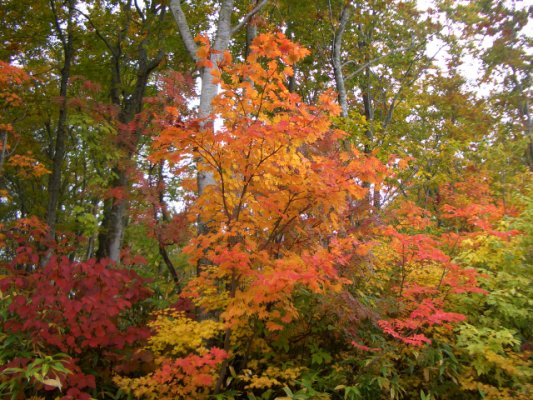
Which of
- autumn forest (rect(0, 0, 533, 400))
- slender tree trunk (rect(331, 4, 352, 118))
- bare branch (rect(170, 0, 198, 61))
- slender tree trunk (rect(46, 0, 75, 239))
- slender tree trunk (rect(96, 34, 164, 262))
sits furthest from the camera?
slender tree trunk (rect(46, 0, 75, 239))

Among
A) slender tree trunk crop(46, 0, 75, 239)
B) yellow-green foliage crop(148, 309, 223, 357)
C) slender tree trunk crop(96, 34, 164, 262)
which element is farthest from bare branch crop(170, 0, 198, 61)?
slender tree trunk crop(46, 0, 75, 239)

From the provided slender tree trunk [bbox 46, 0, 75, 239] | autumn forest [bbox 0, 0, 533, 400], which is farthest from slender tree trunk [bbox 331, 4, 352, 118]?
slender tree trunk [bbox 46, 0, 75, 239]

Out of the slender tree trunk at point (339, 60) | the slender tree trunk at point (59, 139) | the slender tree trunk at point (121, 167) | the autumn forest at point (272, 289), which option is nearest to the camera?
the autumn forest at point (272, 289)

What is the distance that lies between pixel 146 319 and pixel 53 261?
5.11 ft

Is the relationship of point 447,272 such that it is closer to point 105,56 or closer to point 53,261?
point 53,261

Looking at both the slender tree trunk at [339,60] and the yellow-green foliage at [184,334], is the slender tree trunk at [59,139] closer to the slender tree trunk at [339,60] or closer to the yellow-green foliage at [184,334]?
the slender tree trunk at [339,60]

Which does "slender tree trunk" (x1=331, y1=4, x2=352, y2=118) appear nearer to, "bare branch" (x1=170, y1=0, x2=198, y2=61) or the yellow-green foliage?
Result: "bare branch" (x1=170, y1=0, x2=198, y2=61)

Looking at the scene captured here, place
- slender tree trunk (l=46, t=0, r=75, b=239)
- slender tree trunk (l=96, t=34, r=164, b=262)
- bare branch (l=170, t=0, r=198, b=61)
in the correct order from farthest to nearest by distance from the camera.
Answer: slender tree trunk (l=46, t=0, r=75, b=239)
slender tree trunk (l=96, t=34, r=164, b=262)
bare branch (l=170, t=0, r=198, b=61)

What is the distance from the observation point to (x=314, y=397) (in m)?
3.49

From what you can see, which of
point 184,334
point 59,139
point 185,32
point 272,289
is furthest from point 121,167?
point 272,289

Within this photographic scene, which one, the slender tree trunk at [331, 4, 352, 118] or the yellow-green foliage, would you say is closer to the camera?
the yellow-green foliage

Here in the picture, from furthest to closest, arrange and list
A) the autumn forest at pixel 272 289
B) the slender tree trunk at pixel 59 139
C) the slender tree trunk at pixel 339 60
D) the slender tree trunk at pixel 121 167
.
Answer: the slender tree trunk at pixel 59 139 < the slender tree trunk at pixel 339 60 < the slender tree trunk at pixel 121 167 < the autumn forest at pixel 272 289

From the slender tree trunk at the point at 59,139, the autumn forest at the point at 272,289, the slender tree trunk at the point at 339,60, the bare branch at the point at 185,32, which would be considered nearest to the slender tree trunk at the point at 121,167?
the autumn forest at the point at 272,289

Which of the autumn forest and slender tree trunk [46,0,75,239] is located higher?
slender tree trunk [46,0,75,239]
